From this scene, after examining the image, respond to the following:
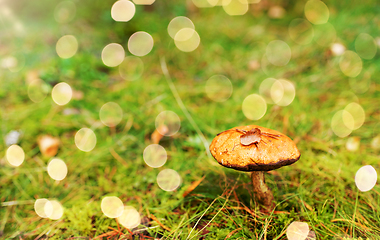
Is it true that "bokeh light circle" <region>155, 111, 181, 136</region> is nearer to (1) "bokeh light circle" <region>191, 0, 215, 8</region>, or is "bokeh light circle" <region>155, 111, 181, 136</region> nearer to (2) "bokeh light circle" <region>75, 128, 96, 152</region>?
(2) "bokeh light circle" <region>75, 128, 96, 152</region>

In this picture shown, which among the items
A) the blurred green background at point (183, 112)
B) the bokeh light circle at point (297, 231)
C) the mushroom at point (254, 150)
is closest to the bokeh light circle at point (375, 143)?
the blurred green background at point (183, 112)

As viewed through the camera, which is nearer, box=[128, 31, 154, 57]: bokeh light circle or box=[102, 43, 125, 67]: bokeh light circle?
box=[102, 43, 125, 67]: bokeh light circle

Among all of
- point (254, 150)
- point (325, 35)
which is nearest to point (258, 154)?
point (254, 150)

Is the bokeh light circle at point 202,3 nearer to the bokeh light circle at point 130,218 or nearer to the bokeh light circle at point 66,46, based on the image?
the bokeh light circle at point 66,46

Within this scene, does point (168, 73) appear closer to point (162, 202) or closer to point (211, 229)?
point (162, 202)

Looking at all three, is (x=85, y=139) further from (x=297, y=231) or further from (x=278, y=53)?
(x=278, y=53)

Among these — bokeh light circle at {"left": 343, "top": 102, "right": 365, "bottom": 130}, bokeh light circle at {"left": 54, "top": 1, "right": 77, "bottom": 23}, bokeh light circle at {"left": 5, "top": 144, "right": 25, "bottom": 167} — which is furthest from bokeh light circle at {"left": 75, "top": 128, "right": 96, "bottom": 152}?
bokeh light circle at {"left": 54, "top": 1, "right": 77, "bottom": 23}
